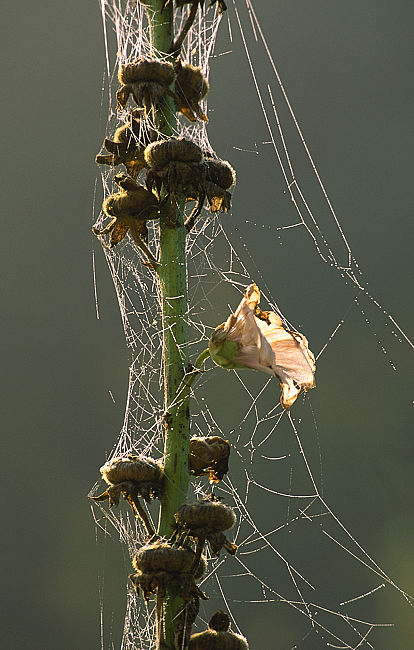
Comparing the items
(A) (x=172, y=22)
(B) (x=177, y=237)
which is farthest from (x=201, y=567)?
(A) (x=172, y=22)

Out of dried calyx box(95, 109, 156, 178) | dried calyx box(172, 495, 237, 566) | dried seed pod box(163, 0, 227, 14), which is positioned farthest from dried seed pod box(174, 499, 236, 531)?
dried seed pod box(163, 0, 227, 14)

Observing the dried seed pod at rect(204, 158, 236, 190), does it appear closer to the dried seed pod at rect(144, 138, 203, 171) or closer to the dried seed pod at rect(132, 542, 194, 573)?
the dried seed pod at rect(144, 138, 203, 171)

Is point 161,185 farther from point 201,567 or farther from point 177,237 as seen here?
point 201,567

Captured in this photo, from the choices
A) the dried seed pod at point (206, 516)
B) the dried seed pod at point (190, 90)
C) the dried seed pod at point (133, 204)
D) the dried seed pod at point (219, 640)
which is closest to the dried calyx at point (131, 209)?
the dried seed pod at point (133, 204)

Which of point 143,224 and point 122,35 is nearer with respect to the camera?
point 143,224

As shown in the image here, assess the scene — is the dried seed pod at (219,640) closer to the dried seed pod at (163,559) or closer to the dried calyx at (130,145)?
the dried seed pod at (163,559)
